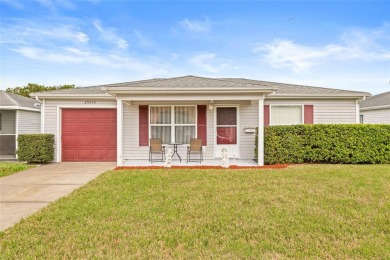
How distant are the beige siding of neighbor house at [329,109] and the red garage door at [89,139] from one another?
6999 mm

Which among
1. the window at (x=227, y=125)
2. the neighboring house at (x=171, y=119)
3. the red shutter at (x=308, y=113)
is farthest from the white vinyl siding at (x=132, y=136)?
the red shutter at (x=308, y=113)

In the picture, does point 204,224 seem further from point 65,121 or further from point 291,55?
point 291,55

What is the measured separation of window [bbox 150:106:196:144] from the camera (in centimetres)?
976

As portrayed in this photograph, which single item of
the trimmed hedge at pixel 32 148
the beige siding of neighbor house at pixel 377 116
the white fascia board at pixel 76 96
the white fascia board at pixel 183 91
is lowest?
the trimmed hedge at pixel 32 148

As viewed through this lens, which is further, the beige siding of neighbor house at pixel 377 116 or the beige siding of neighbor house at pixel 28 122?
the beige siding of neighbor house at pixel 377 116

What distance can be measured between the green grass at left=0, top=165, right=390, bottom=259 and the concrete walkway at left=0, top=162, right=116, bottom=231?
0.41 m

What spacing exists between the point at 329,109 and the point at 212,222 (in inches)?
348

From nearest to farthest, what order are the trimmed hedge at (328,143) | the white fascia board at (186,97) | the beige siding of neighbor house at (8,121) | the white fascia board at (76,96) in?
1. the white fascia board at (186,97)
2. the trimmed hedge at (328,143)
3. the white fascia board at (76,96)
4. the beige siding of neighbor house at (8,121)

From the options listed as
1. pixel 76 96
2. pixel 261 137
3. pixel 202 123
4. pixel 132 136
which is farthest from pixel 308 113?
pixel 76 96

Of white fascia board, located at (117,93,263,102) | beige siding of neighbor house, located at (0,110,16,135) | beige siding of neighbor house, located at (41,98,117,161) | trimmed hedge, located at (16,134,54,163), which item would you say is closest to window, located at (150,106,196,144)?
white fascia board, located at (117,93,263,102)

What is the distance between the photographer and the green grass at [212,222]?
2.70 meters

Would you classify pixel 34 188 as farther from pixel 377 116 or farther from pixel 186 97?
pixel 377 116

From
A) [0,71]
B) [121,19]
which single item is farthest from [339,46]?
[0,71]

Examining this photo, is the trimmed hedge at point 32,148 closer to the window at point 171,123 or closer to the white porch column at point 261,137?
the window at point 171,123
